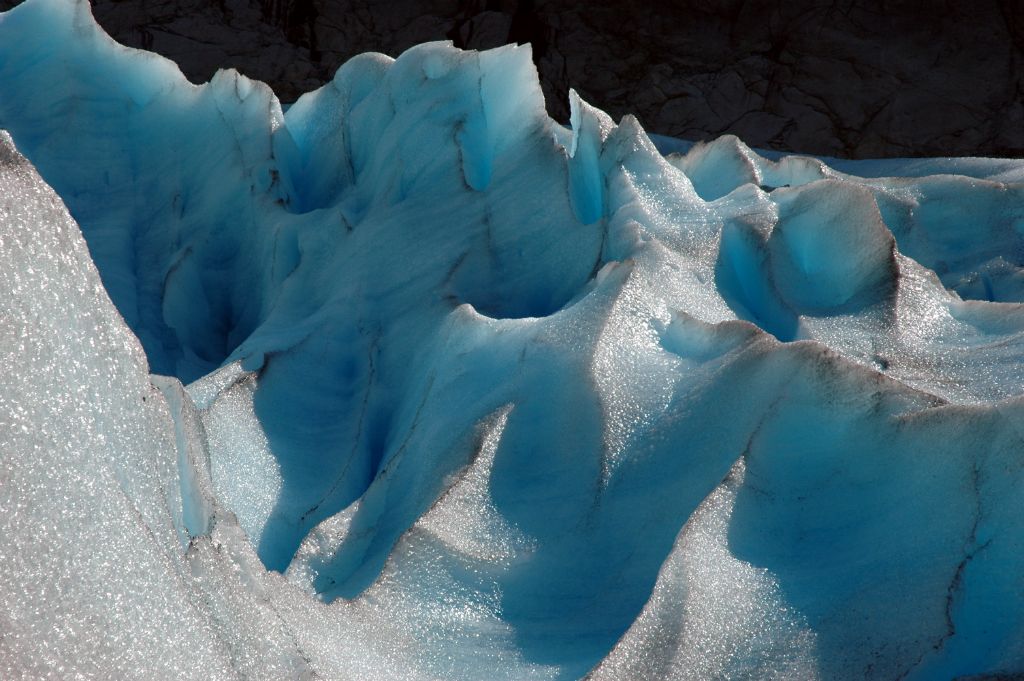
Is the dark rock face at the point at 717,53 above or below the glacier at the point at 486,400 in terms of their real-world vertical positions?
below

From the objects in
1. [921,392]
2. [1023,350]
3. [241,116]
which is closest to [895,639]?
[921,392]

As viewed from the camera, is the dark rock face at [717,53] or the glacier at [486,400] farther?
the dark rock face at [717,53]

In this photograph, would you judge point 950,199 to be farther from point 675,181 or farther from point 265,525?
point 265,525

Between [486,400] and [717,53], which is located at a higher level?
[486,400]

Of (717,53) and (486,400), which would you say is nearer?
(486,400)
